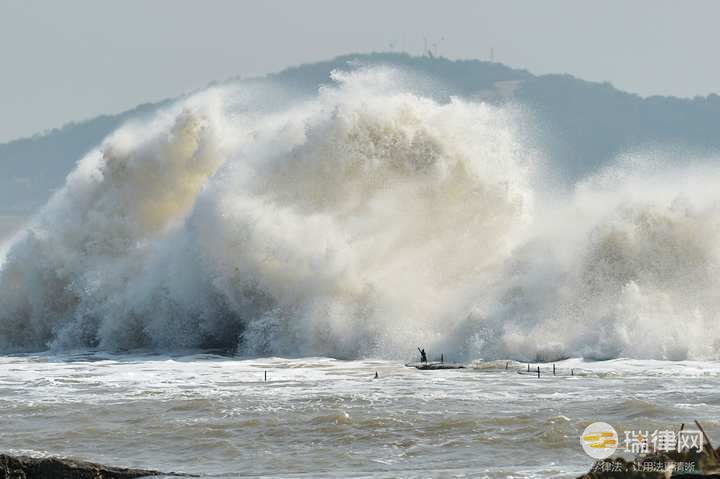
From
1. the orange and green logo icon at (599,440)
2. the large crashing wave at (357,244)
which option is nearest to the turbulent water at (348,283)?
the large crashing wave at (357,244)

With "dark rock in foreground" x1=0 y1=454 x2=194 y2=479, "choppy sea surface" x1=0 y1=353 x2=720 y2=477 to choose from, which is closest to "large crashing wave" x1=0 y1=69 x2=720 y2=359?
"choppy sea surface" x1=0 y1=353 x2=720 y2=477

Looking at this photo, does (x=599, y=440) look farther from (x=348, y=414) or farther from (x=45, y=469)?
(x=45, y=469)

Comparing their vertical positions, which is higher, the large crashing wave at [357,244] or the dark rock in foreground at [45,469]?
the large crashing wave at [357,244]

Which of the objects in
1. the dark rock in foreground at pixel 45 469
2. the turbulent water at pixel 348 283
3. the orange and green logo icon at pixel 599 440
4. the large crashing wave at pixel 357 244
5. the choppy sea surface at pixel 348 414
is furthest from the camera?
the large crashing wave at pixel 357 244

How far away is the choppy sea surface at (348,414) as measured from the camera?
57.2ft

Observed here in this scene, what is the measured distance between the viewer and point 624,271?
31.4m

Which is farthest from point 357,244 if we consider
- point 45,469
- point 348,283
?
point 45,469

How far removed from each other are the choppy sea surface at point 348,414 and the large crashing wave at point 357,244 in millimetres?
2604

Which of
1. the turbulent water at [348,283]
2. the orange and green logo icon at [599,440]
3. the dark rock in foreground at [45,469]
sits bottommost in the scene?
the dark rock in foreground at [45,469]

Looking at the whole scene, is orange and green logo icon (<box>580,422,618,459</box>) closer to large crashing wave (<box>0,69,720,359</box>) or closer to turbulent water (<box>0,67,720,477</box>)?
turbulent water (<box>0,67,720,477</box>)

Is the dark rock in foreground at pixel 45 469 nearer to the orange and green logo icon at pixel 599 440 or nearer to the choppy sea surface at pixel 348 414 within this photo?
the choppy sea surface at pixel 348 414

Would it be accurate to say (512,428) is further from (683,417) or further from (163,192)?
(163,192)

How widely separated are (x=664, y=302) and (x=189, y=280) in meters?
12.3

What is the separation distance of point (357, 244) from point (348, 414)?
1342 centimetres
